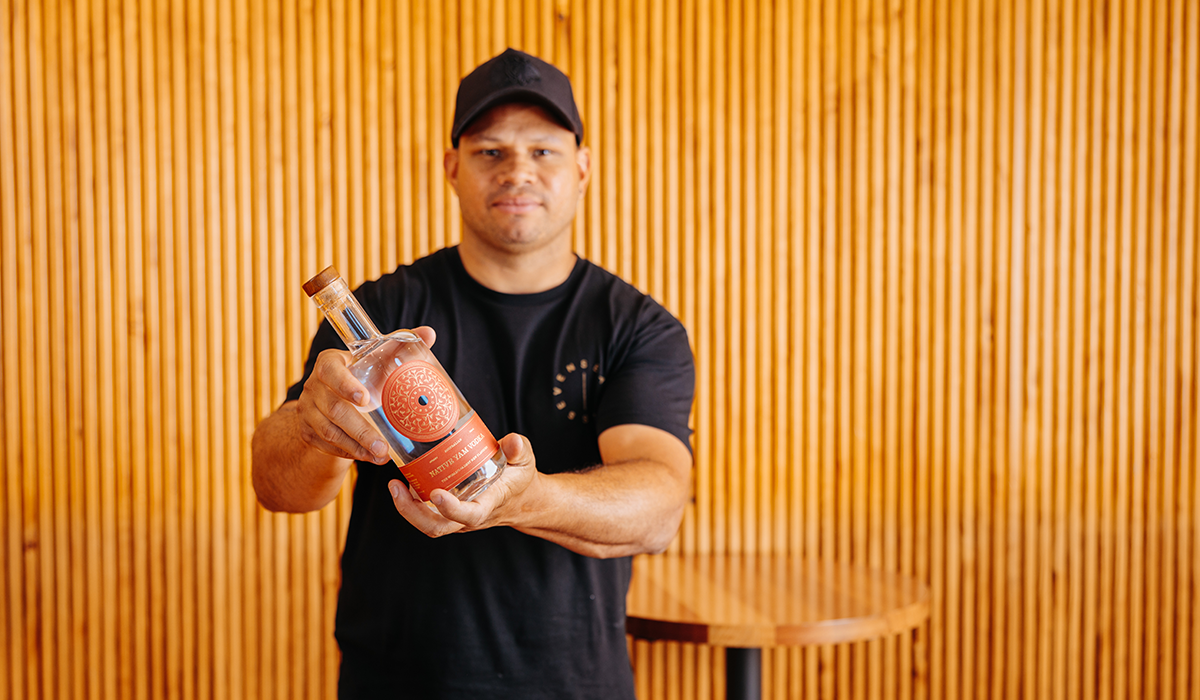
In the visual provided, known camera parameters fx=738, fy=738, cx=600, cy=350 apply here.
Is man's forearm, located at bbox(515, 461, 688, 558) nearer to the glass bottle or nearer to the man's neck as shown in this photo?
the glass bottle

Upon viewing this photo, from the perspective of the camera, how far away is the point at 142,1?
2322 millimetres

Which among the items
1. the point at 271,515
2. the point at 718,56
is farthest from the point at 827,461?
the point at 271,515

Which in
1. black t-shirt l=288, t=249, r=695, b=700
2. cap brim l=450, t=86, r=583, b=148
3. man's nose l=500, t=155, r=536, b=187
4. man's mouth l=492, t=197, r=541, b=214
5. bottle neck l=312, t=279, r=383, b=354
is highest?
cap brim l=450, t=86, r=583, b=148

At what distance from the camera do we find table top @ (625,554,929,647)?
171 cm

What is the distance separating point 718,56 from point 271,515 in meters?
2.06

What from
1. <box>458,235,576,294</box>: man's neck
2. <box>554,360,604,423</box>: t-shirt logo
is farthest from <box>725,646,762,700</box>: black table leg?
<box>458,235,576,294</box>: man's neck

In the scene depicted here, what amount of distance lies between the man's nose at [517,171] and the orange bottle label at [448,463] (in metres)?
0.55

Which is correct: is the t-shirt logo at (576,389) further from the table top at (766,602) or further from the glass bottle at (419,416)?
the table top at (766,602)

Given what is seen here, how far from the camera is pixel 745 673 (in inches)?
76.0

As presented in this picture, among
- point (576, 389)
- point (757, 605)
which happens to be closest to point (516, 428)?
point (576, 389)

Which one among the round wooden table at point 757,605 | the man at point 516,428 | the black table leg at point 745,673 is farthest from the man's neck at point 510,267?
the black table leg at point 745,673

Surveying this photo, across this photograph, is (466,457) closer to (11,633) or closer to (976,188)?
(976,188)

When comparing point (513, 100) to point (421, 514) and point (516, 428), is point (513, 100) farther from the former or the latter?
point (421, 514)

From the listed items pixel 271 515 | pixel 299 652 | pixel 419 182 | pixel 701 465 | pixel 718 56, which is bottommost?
pixel 299 652
